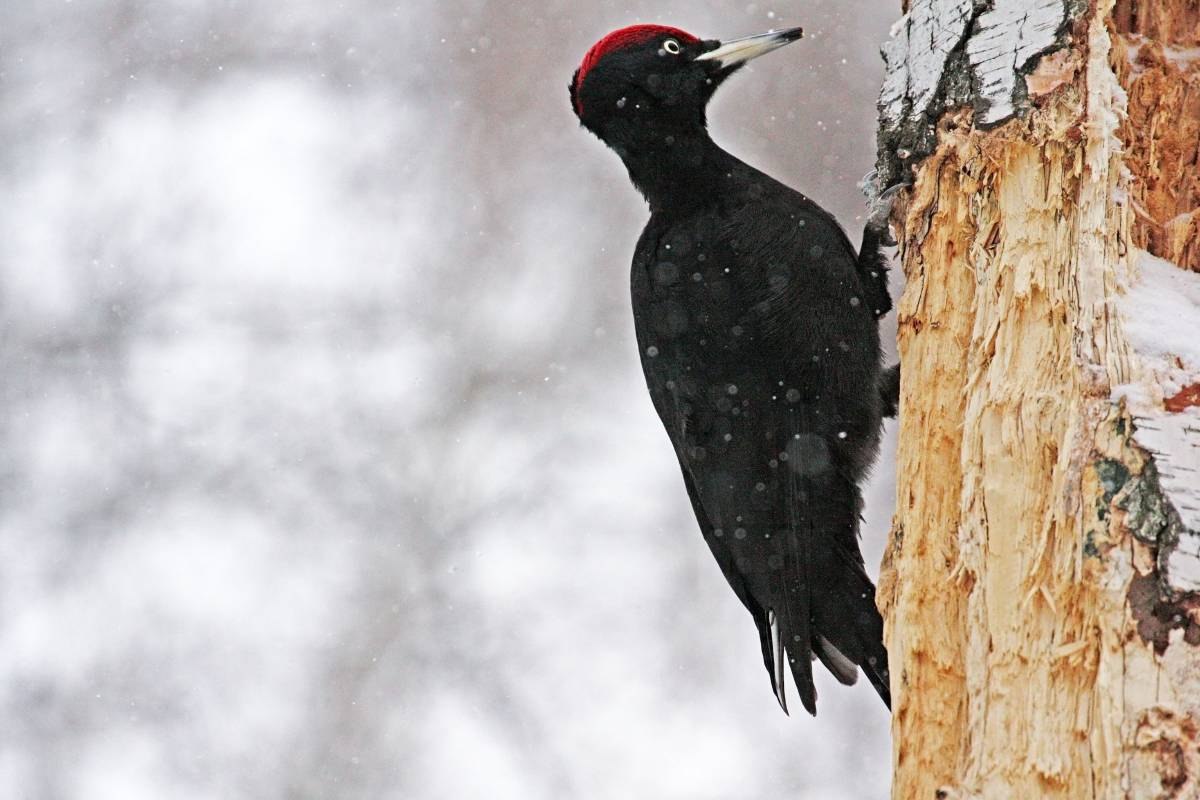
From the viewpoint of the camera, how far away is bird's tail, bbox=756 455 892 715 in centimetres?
273

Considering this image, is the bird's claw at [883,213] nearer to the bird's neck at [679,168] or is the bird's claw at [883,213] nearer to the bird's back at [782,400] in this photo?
the bird's back at [782,400]

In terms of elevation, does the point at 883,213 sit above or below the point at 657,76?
below

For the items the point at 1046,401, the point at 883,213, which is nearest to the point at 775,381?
the point at 883,213

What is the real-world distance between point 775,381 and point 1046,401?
1.18 meters

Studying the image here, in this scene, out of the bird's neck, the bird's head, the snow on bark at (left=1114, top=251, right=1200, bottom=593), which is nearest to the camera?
the snow on bark at (left=1114, top=251, right=1200, bottom=593)

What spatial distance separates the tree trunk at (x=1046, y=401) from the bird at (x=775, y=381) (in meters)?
0.50

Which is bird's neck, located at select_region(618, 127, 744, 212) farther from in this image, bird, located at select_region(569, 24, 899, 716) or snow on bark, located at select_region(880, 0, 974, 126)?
snow on bark, located at select_region(880, 0, 974, 126)

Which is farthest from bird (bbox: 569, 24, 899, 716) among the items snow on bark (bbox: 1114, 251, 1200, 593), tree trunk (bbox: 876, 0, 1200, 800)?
snow on bark (bbox: 1114, 251, 1200, 593)

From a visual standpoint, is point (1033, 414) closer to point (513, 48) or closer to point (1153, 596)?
point (1153, 596)

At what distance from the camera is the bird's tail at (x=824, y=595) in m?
2.73

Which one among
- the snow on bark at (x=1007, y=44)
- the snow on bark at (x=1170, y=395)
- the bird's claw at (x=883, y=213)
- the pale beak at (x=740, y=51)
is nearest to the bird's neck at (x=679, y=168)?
the pale beak at (x=740, y=51)

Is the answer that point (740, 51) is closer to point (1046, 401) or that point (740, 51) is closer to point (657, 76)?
point (657, 76)

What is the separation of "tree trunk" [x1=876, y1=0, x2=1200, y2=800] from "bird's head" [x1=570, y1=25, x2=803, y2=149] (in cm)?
84

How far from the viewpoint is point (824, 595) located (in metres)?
2.77
